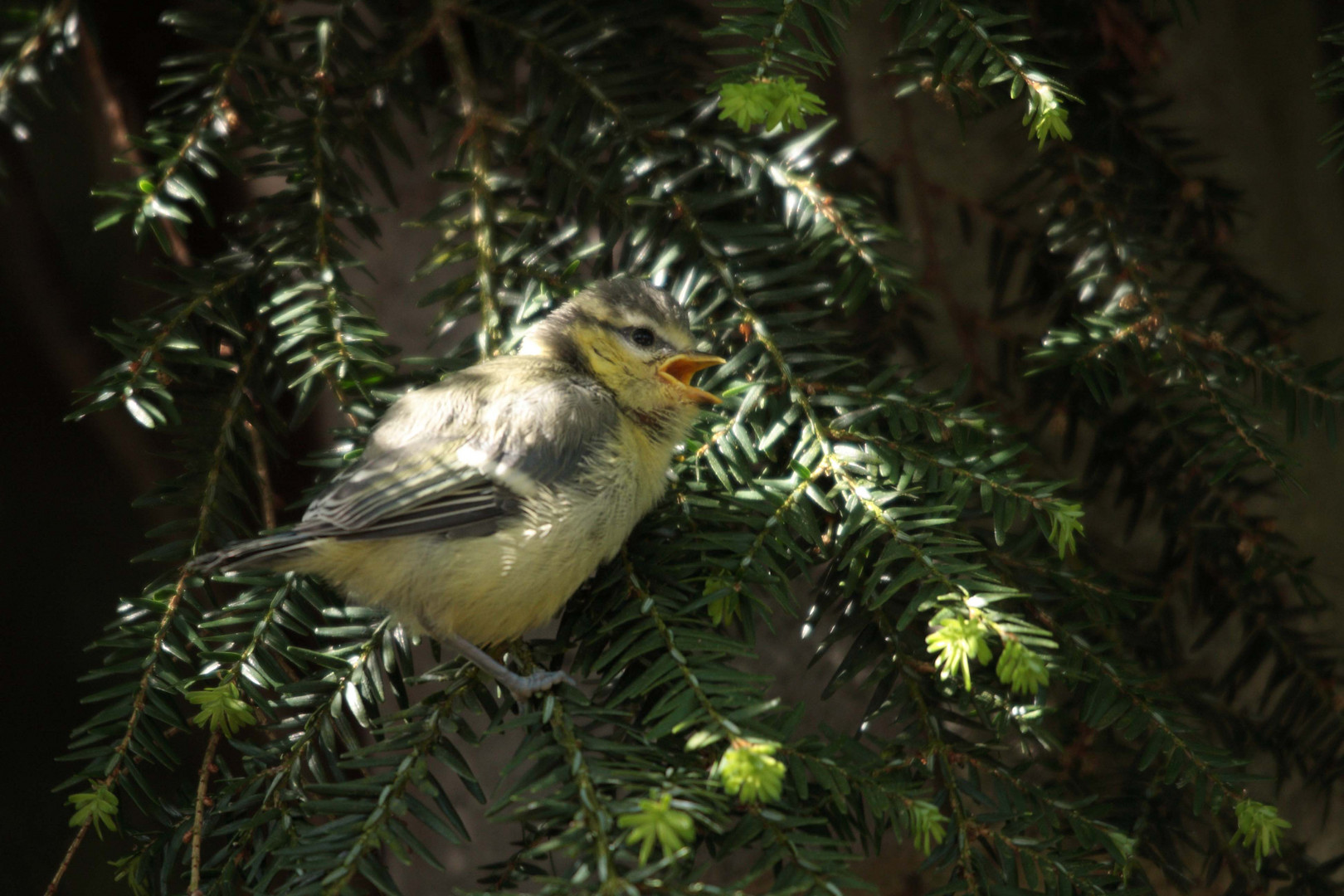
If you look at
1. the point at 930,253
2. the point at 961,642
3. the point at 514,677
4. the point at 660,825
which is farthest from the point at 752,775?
the point at 930,253

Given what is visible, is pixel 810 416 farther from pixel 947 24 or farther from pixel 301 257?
pixel 301 257

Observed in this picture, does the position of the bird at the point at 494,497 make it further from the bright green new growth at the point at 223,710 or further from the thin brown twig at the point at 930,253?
the thin brown twig at the point at 930,253

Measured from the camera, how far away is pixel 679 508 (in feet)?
3.92

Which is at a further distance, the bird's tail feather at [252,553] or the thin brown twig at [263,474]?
the thin brown twig at [263,474]

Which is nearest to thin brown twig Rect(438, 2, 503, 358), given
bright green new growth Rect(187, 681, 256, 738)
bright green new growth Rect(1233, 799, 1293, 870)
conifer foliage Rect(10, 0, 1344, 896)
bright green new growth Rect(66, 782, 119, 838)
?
conifer foliage Rect(10, 0, 1344, 896)

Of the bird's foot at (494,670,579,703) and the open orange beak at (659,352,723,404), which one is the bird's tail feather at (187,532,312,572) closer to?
the bird's foot at (494,670,579,703)

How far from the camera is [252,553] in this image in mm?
1015

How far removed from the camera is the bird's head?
128cm

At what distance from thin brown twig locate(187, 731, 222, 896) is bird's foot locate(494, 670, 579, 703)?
29cm

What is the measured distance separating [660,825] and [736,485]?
1.64ft

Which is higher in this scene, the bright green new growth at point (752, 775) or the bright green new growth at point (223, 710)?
→ the bright green new growth at point (223, 710)

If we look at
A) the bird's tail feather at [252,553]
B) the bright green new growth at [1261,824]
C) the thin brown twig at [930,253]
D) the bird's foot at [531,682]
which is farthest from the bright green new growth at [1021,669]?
the thin brown twig at [930,253]

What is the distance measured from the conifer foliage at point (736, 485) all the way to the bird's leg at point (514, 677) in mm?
25

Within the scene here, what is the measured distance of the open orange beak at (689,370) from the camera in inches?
48.9
